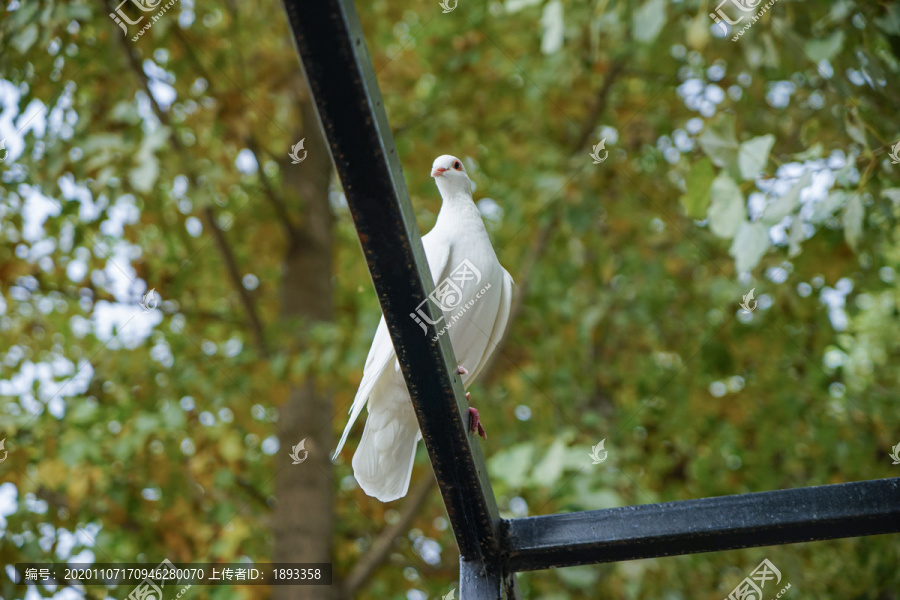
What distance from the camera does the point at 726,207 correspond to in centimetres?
269

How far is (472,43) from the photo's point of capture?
5590 millimetres

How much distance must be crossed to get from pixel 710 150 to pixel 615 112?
3322 mm

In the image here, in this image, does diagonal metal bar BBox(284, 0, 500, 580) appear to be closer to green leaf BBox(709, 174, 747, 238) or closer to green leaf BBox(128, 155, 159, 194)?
green leaf BBox(709, 174, 747, 238)

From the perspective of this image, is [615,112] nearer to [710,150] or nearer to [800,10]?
[800,10]

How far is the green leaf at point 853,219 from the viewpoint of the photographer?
2598 mm

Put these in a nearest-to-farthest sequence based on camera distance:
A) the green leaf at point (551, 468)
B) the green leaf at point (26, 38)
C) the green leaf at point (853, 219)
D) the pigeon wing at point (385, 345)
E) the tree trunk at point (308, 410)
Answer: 1. the pigeon wing at point (385, 345)
2. the green leaf at point (853, 219)
3. the green leaf at point (26, 38)
4. the green leaf at point (551, 468)
5. the tree trunk at point (308, 410)

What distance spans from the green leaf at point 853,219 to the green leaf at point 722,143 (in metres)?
0.42

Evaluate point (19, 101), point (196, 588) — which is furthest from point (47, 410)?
point (19, 101)

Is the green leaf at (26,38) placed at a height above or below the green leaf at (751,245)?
above
